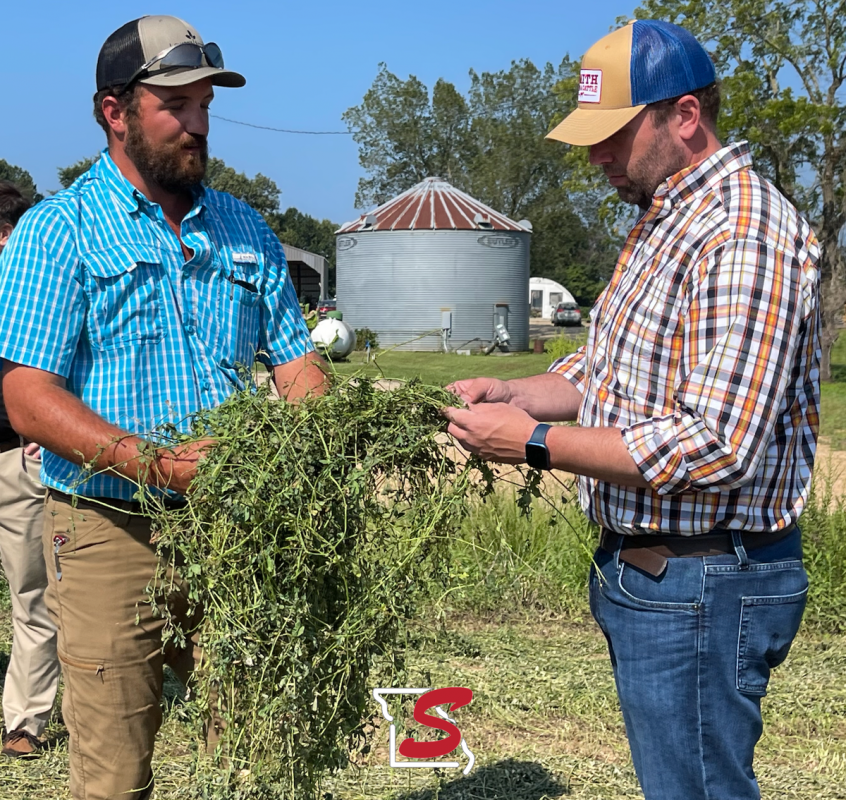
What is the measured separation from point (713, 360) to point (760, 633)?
0.61m

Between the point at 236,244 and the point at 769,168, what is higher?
the point at 769,168

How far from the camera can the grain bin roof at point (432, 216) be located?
104ft

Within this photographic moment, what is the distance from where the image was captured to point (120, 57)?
8.88ft

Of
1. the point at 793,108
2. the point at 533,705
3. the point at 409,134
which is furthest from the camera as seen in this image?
the point at 409,134

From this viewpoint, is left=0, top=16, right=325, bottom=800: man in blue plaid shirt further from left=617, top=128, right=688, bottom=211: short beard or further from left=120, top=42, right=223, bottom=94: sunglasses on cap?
left=617, top=128, right=688, bottom=211: short beard

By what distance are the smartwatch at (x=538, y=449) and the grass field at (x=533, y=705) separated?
0.40m

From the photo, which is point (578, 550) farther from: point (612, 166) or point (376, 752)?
point (612, 166)

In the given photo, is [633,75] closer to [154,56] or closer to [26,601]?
[154,56]

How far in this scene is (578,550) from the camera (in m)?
5.64

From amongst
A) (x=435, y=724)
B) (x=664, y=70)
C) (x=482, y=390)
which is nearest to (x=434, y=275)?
(x=435, y=724)

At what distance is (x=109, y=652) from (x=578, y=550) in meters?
3.47

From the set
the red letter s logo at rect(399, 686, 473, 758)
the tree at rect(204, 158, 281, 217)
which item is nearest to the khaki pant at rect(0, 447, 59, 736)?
the red letter s logo at rect(399, 686, 473, 758)

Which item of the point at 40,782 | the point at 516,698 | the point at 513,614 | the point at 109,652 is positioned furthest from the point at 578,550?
the point at 109,652

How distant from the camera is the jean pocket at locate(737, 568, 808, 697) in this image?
2146 millimetres
